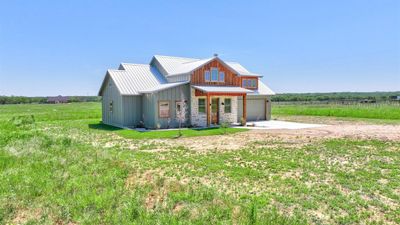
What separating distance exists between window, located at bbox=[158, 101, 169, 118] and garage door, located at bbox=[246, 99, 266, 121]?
8483mm

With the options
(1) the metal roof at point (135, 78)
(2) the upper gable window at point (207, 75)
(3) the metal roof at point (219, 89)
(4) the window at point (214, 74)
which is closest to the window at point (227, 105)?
(3) the metal roof at point (219, 89)

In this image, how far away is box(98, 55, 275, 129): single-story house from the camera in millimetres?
18641

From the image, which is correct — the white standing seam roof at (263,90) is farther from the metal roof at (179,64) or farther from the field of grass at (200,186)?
the field of grass at (200,186)

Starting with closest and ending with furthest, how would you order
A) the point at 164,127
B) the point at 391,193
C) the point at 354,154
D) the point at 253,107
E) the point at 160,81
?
the point at 391,193
the point at 354,154
the point at 164,127
the point at 160,81
the point at 253,107

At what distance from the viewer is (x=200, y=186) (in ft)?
20.2

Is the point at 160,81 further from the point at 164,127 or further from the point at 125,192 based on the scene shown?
the point at 125,192

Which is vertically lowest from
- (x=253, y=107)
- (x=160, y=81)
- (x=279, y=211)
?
(x=279, y=211)

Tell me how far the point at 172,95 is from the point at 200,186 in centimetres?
1291

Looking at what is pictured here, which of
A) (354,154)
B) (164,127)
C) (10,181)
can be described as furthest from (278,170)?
(164,127)

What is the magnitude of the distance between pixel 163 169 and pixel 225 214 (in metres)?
3.40

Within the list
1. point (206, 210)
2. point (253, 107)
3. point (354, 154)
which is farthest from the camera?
point (253, 107)

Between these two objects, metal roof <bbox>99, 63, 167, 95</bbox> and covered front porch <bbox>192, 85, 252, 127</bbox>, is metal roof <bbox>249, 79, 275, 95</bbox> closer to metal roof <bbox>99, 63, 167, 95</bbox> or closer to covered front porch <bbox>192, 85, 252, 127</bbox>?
covered front porch <bbox>192, 85, 252, 127</bbox>

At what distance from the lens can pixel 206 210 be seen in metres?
4.80

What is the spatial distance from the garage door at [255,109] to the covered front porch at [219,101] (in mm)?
2755
